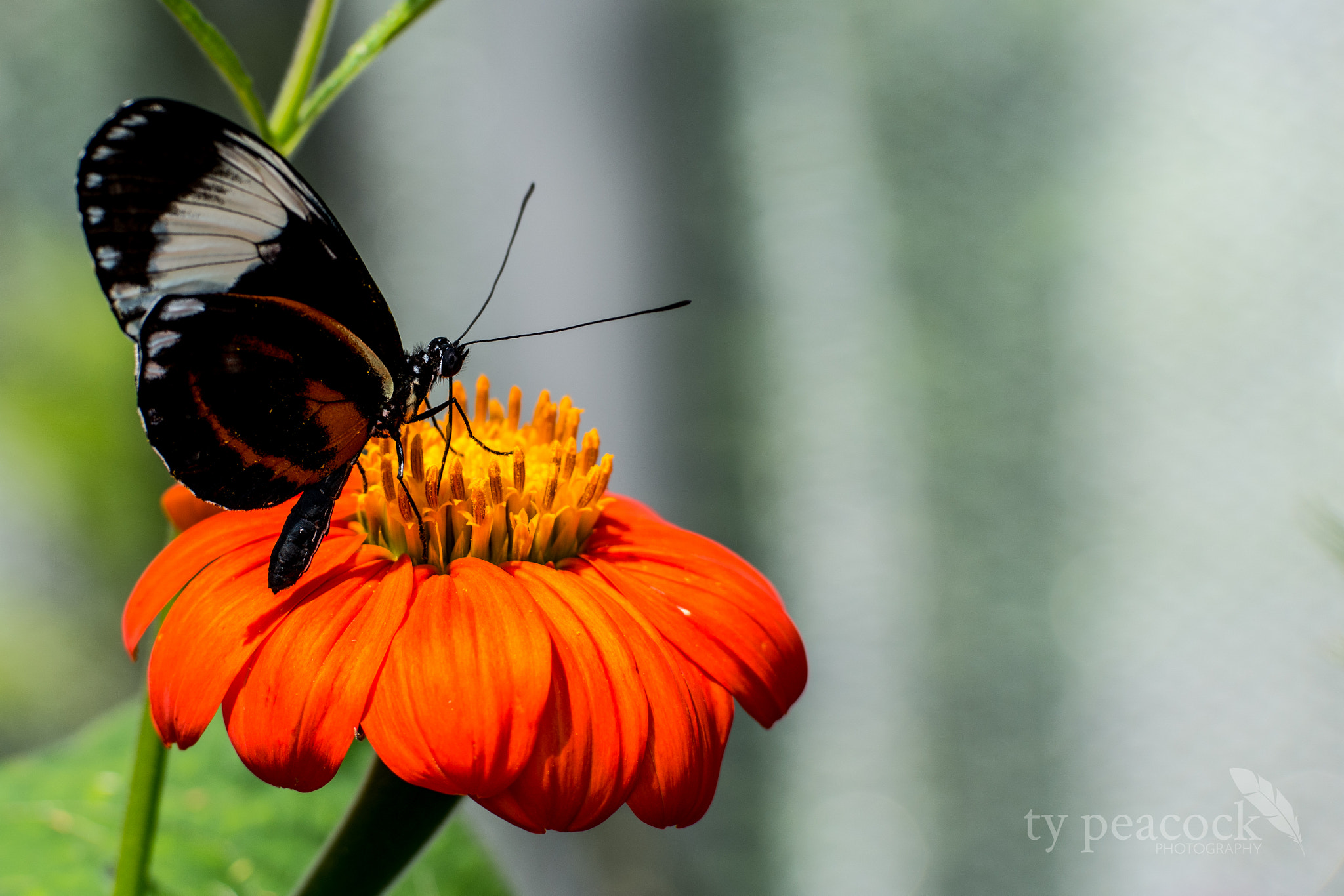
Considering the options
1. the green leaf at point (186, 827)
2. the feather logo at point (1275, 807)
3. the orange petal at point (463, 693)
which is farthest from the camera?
the feather logo at point (1275, 807)

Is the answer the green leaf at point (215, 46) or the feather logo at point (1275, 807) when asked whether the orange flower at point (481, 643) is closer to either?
the green leaf at point (215, 46)

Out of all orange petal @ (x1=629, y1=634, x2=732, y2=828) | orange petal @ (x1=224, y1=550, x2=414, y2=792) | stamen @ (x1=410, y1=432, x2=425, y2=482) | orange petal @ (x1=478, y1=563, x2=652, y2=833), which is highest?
stamen @ (x1=410, y1=432, x2=425, y2=482)

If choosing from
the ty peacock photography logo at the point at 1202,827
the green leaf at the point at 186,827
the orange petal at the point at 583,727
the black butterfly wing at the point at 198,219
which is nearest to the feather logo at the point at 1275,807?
the ty peacock photography logo at the point at 1202,827

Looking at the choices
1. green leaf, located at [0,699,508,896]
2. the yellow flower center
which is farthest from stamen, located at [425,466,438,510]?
green leaf, located at [0,699,508,896]

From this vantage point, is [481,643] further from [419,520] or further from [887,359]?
[887,359]

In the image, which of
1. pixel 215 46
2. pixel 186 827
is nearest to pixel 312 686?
pixel 215 46

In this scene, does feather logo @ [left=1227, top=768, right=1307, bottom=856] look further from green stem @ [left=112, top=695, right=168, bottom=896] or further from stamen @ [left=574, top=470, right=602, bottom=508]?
green stem @ [left=112, top=695, right=168, bottom=896]
